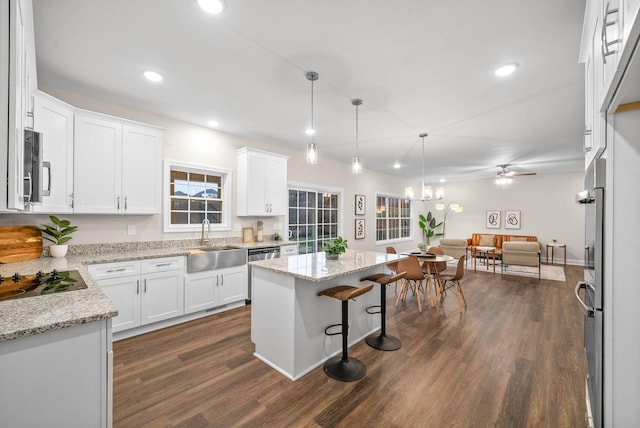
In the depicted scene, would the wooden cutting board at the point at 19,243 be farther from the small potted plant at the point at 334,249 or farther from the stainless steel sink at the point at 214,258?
the small potted plant at the point at 334,249

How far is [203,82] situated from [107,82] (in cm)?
99

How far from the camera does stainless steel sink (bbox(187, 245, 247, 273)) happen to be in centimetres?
346

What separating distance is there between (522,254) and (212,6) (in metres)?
7.33

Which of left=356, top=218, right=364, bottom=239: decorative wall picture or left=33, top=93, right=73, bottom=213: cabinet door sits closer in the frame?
left=33, top=93, right=73, bottom=213: cabinet door

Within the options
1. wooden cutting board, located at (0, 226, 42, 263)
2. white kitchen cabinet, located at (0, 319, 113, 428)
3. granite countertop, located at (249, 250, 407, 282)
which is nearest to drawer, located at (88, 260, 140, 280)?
wooden cutting board, located at (0, 226, 42, 263)

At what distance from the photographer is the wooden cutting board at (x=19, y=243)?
2.49 meters

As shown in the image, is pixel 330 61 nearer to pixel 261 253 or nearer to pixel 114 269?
pixel 261 253

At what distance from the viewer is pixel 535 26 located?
6.43ft

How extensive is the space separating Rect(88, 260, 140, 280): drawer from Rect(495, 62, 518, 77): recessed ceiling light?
13.6 ft

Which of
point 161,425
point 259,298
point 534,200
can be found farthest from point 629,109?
point 534,200

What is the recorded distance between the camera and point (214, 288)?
3.69 metres

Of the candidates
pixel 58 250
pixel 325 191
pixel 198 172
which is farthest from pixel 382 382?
pixel 325 191

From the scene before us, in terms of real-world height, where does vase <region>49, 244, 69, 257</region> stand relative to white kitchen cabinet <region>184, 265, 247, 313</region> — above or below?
above

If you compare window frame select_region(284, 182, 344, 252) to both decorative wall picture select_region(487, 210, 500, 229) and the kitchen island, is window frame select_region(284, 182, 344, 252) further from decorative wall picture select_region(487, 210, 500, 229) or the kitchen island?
decorative wall picture select_region(487, 210, 500, 229)
